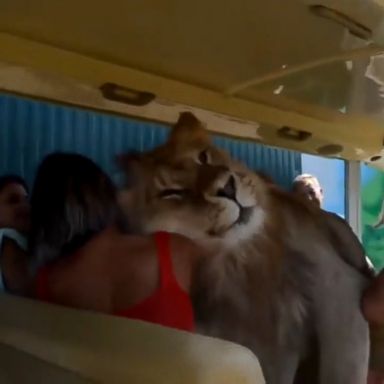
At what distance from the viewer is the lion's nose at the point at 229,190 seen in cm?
99

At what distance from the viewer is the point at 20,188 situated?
40.0 inches

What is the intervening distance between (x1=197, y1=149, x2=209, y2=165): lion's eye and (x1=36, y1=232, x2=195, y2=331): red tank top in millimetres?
122

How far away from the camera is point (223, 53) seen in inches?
41.4

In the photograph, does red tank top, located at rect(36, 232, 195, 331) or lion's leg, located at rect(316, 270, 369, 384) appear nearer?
red tank top, located at rect(36, 232, 195, 331)

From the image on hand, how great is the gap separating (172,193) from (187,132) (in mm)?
99

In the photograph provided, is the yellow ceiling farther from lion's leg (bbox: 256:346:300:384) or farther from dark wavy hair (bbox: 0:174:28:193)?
lion's leg (bbox: 256:346:300:384)

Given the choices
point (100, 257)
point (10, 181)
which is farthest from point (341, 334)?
point (10, 181)

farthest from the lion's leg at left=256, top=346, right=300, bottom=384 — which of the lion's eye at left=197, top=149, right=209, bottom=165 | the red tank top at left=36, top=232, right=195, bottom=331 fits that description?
the lion's eye at left=197, top=149, right=209, bottom=165

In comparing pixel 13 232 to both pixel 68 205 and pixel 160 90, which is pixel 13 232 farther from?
pixel 160 90

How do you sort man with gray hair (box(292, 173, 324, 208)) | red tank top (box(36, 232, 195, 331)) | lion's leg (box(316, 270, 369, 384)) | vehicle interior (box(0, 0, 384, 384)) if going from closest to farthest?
vehicle interior (box(0, 0, 384, 384)) < red tank top (box(36, 232, 195, 331)) < lion's leg (box(316, 270, 369, 384)) < man with gray hair (box(292, 173, 324, 208))

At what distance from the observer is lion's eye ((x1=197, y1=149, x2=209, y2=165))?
3.31 feet

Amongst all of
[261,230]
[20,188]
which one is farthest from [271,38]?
[20,188]

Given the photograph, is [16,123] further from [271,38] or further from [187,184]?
[271,38]

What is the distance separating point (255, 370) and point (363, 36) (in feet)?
1.61
